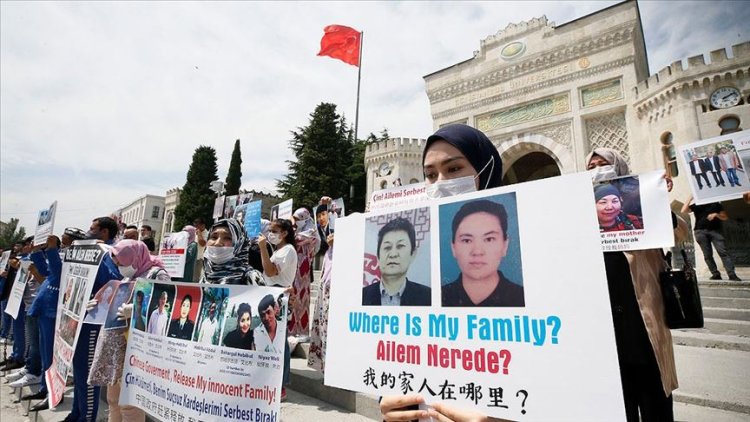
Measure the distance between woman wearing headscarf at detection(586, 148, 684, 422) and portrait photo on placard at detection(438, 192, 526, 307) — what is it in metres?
1.19

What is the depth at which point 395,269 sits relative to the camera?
48.3 inches

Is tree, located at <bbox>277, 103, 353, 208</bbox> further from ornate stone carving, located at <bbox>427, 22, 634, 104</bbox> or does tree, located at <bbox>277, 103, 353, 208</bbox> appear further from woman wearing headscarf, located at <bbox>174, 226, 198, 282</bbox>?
woman wearing headscarf, located at <bbox>174, 226, 198, 282</bbox>

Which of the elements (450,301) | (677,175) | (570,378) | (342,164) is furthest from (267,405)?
(342,164)

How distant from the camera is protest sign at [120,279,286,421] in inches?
67.1

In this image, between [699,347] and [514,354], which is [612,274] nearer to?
[514,354]

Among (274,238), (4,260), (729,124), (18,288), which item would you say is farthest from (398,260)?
(729,124)

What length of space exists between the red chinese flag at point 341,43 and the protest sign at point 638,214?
22.2 m

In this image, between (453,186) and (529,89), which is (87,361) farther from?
(529,89)

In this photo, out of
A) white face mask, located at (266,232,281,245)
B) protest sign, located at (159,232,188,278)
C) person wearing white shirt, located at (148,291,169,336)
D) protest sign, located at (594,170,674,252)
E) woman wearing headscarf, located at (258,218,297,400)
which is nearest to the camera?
protest sign, located at (594,170,674,252)

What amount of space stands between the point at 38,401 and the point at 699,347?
8.19 m

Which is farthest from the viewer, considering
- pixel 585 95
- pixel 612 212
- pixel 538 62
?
pixel 538 62

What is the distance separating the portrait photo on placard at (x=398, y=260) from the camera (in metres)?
1.15

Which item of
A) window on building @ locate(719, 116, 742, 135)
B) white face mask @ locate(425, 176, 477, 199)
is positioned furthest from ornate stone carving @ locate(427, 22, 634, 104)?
white face mask @ locate(425, 176, 477, 199)

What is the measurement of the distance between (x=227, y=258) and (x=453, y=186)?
231cm
